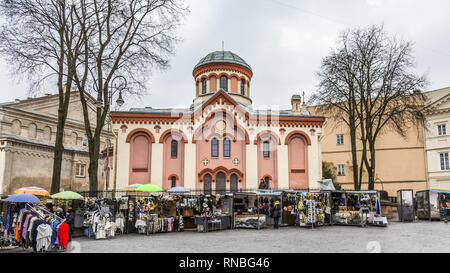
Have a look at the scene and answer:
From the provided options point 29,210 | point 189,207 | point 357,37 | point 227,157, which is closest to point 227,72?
point 227,157

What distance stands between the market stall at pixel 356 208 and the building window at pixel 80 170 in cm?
2784

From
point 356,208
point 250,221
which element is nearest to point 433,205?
point 356,208

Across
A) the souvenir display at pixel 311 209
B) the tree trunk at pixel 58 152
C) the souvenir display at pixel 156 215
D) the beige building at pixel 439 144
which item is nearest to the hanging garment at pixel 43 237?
the souvenir display at pixel 156 215

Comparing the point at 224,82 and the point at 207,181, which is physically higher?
the point at 224,82

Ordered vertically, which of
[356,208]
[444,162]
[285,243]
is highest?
[444,162]

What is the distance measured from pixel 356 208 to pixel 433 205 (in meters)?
6.45

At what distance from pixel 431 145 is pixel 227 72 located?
22180 millimetres

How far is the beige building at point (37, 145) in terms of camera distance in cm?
3177

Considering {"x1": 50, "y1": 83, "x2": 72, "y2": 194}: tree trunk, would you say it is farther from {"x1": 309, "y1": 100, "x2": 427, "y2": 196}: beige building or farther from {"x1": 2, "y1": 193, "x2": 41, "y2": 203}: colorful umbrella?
{"x1": 309, "y1": 100, "x2": 427, "y2": 196}: beige building

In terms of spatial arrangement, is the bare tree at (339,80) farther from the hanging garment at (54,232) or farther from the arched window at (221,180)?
the hanging garment at (54,232)

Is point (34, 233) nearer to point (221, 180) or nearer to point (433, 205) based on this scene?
point (221, 180)

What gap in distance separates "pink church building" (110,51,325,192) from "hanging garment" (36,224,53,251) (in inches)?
605

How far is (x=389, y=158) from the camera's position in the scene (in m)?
40.8
